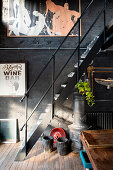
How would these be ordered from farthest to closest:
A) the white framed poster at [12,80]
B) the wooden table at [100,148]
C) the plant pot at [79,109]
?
the white framed poster at [12,80] → the plant pot at [79,109] → the wooden table at [100,148]

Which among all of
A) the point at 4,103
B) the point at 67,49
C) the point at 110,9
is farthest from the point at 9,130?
the point at 110,9

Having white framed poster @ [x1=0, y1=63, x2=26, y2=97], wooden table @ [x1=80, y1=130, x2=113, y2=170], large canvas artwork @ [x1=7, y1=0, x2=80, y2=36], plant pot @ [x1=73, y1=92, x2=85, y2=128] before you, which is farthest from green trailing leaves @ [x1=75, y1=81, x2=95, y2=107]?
large canvas artwork @ [x1=7, y1=0, x2=80, y2=36]

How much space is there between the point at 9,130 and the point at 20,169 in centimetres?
143

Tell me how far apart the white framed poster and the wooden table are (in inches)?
102

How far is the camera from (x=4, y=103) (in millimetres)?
3738

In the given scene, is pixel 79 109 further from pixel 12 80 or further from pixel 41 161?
pixel 12 80

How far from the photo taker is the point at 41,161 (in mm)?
2533

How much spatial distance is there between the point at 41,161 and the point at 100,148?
1697 millimetres

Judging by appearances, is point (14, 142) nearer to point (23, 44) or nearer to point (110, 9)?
point (23, 44)

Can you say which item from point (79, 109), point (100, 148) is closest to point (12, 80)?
point (79, 109)

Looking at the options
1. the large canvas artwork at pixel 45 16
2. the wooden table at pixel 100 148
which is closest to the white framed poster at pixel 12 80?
the large canvas artwork at pixel 45 16

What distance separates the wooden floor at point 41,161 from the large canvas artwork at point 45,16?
10.6 ft

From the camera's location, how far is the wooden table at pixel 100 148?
40.9 inches

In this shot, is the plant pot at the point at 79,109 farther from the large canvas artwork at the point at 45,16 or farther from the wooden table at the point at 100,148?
the large canvas artwork at the point at 45,16
